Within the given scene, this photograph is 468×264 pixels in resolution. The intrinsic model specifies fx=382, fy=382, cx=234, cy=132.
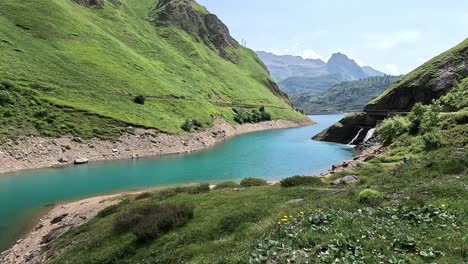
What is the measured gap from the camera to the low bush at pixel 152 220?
77.2ft

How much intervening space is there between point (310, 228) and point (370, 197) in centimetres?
802

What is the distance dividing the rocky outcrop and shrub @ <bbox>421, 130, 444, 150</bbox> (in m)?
59.0

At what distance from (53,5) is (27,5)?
11.7 m

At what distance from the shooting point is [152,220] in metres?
24.7

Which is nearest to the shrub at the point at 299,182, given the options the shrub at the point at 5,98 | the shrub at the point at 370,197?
the shrub at the point at 370,197

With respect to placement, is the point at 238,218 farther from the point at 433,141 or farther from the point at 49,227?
the point at 433,141

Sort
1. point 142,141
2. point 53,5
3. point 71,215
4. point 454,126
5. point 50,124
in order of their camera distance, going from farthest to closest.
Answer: point 53,5, point 142,141, point 50,124, point 454,126, point 71,215

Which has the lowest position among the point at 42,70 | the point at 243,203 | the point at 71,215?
the point at 71,215

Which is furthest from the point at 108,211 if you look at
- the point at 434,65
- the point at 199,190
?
the point at 434,65

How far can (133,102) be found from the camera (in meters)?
115

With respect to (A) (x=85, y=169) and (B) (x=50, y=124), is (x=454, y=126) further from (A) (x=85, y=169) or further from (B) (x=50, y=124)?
(B) (x=50, y=124)

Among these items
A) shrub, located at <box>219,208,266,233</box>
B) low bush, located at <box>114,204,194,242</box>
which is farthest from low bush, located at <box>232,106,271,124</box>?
shrub, located at <box>219,208,266,233</box>

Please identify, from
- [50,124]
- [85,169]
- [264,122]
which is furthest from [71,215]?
[264,122]

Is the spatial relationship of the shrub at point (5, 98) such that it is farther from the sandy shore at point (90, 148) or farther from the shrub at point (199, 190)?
the shrub at point (199, 190)
